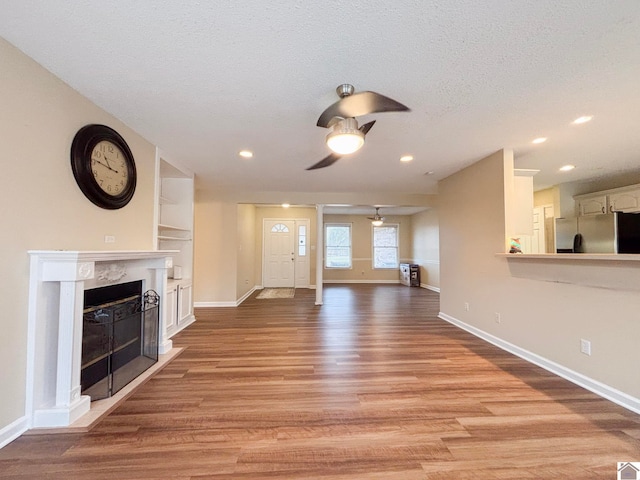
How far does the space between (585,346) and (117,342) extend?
13.4 feet

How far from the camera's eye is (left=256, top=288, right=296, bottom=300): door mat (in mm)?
6652

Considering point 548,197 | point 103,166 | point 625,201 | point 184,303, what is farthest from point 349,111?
point 548,197

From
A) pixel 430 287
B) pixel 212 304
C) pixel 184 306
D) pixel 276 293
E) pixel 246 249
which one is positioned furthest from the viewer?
pixel 430 287

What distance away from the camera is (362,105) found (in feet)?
5.89

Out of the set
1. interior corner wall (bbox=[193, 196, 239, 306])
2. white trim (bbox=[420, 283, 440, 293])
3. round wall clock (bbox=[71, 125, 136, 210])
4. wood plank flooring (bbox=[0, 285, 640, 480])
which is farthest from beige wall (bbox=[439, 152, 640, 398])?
round wall clock (bbox=[71, 125, 136, 210])

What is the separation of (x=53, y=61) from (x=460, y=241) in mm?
4551

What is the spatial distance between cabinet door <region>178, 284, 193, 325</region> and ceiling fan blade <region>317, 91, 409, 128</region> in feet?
10.8

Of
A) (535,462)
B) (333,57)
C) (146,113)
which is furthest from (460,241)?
(146,113)

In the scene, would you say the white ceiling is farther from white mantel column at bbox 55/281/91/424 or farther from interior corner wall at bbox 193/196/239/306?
interior corner wall at bbox 193/196/239/306

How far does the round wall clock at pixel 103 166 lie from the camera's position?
6.71ft

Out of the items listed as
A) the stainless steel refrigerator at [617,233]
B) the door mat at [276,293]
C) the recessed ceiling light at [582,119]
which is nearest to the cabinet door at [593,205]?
the stainless steel refrigerator at [617,233]

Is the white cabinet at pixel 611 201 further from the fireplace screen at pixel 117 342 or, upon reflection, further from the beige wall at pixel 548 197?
the fireplace screen at pixel 117 342

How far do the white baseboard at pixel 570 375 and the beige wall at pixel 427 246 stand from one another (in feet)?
13.8

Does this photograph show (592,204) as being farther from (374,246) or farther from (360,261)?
(360,261)
